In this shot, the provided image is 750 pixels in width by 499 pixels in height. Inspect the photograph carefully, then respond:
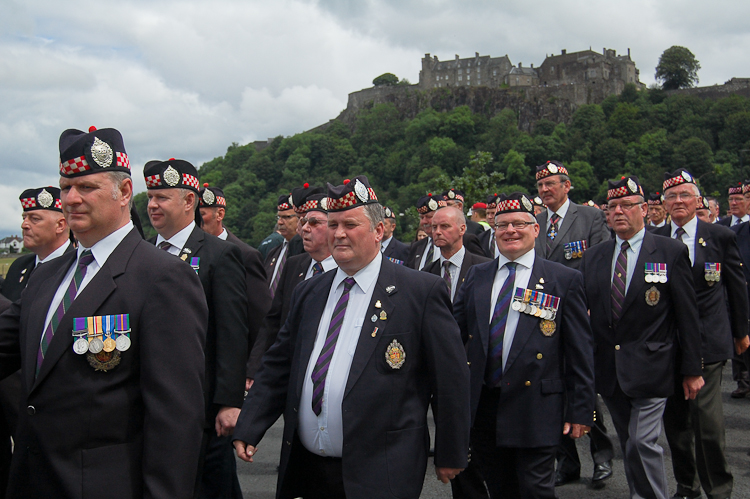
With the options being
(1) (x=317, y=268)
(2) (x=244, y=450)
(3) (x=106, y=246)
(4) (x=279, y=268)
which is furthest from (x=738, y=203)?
(3) (x=106, y=246)

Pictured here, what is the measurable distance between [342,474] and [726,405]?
709cm

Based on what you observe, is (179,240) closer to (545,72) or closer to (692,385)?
(692,385)

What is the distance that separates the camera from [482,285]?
4676 mm

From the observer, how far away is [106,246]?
2.81 meters

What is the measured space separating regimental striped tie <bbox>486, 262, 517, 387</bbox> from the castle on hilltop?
9930 centimetres

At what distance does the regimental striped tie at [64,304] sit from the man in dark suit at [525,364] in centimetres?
261

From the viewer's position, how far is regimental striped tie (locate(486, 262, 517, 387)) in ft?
14.4

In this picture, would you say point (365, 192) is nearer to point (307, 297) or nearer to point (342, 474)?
point (307, 297)

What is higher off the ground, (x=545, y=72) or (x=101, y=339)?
(x=545, y=72)

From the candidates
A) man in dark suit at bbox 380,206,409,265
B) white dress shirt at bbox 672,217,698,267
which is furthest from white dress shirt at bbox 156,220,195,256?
man in dark suit at bbox 380,206,409,265

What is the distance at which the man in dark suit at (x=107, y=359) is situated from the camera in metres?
2.56

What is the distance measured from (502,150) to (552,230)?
266 ft

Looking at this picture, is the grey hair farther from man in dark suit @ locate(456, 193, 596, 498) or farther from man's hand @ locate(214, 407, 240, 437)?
man's hand @ locate(214, 407, 240, 437)

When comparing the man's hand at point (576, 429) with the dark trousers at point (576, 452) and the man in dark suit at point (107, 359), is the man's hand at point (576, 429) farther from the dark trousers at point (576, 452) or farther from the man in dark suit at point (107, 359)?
the man in dark suit at point (107, 359)
